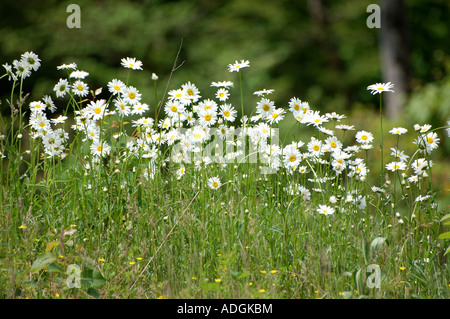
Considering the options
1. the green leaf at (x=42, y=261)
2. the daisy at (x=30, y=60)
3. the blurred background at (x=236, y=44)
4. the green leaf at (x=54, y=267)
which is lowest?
the green leaf at (x=54, y=267)

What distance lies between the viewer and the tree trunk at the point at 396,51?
25.1 ft

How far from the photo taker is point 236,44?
36.3 ft

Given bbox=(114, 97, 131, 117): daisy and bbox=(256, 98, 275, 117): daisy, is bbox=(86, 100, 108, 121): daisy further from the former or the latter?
bbox=(256, 98, 275, 117): daisy

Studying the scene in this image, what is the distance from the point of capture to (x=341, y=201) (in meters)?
2.84

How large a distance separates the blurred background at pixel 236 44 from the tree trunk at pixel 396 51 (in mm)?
2237

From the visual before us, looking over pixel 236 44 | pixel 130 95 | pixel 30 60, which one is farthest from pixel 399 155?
pixel 236 44

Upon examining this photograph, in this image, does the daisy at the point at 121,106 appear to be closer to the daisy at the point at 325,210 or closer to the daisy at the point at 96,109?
the daisy at the point at 96,109

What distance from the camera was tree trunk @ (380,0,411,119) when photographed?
7.65m

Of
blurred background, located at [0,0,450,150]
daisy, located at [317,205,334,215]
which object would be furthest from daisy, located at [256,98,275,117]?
blurred background, located at [0,0,450,150]

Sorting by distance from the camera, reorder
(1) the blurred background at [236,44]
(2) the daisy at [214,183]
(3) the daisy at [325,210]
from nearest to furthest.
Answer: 1. (3) the daisy at [325,210]
2. (2) the daisy at [214,183]
3. (1) the blurred background at [236,44]

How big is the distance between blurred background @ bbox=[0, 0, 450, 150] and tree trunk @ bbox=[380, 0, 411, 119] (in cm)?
224

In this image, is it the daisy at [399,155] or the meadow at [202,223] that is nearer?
the meadow at [202,223]

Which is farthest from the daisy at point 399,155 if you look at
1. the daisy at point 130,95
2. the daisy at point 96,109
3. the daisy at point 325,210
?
the daisy at point 96,109
